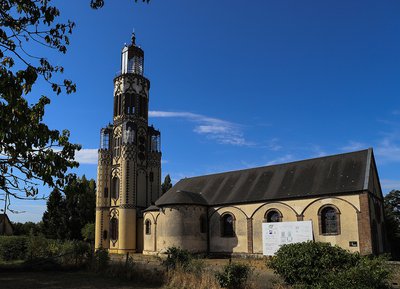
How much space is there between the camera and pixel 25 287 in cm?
1327

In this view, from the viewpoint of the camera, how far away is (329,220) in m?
25.2

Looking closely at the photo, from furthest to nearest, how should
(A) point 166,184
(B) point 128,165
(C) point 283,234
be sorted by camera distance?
(A) point 166,184
(B) point 128,165
(C) point 283,234

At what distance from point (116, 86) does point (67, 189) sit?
36.8 m

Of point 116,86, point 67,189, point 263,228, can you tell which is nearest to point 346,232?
point 263,228

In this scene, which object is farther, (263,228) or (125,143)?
(125,143)

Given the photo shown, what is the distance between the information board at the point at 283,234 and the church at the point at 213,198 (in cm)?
56

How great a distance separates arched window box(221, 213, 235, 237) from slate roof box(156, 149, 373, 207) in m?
1.19

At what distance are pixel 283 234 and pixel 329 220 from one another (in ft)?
10.9

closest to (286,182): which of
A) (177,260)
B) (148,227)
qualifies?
(148,227)

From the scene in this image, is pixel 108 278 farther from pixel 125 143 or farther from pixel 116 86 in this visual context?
pixel 116 86

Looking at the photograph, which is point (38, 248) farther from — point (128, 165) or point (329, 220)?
point (329, 220)

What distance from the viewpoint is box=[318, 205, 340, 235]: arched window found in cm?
2478

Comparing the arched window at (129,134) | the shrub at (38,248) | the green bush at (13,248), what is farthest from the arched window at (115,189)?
the shrub at (38,248)

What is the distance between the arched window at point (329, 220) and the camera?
24.8 metres
